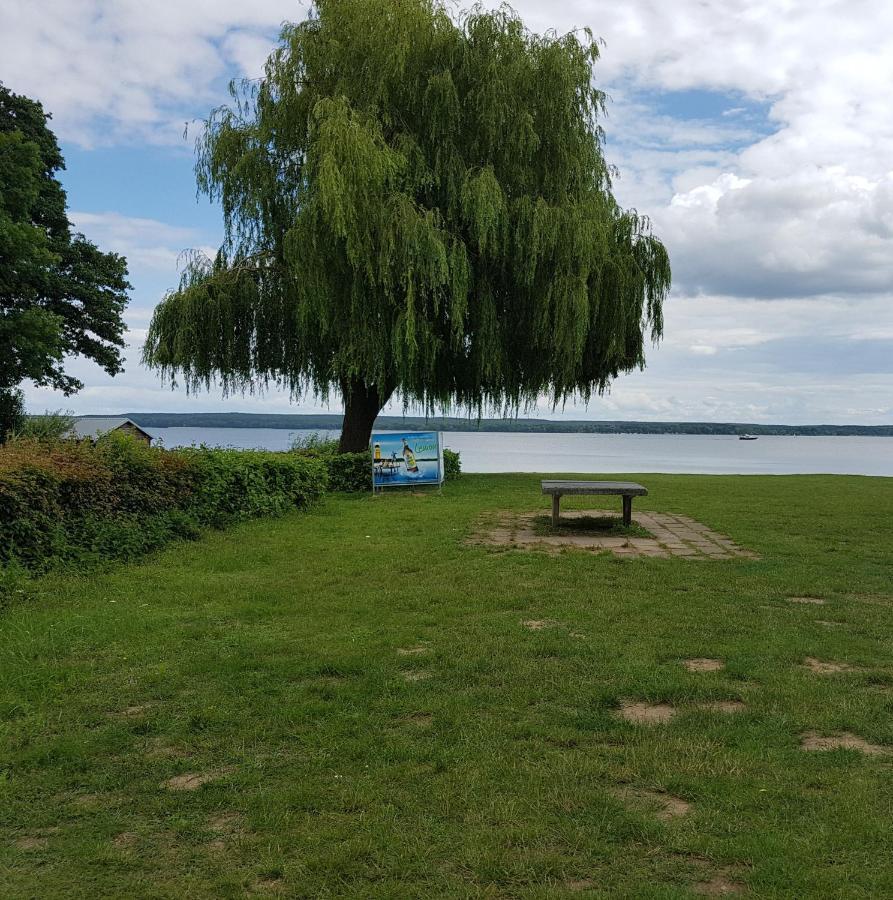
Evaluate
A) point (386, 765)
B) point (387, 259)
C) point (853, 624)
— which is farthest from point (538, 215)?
point (386, 765)

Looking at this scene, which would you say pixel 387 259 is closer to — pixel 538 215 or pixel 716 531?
pixel 538 215

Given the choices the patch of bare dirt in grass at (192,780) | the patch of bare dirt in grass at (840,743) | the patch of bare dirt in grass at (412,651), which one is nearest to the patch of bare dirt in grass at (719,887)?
the patch of bare dirt in grass at (840,743)

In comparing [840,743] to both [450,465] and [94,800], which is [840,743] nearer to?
[94,800]

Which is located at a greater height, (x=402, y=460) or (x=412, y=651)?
(x=402, y=460)

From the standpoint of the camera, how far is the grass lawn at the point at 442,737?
244 centimetres

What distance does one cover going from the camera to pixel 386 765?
310cm

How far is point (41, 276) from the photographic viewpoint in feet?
88.6

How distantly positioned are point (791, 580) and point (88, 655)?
550 cm

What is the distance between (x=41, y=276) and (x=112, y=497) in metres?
22.4

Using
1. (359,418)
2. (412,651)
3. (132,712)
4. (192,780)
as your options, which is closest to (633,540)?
(412,651)

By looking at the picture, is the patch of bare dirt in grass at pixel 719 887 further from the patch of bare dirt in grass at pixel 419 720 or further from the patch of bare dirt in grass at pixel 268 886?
the patch of bare dirt in grass at pixel 419 720

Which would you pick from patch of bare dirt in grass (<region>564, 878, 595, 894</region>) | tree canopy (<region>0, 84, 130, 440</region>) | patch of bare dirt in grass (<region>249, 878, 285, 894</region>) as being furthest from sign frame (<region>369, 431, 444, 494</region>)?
tree canopy (<region>0, 84, 130, 440</region>)

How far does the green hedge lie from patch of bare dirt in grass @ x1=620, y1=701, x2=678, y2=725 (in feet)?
17.3

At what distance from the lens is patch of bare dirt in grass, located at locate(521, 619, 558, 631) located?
5207 millimetres
